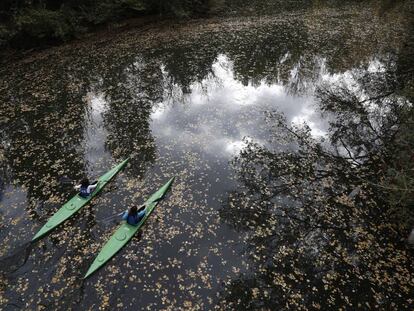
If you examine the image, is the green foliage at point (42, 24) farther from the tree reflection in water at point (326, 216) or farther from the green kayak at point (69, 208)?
the tree reflection in water at point (326, 216)

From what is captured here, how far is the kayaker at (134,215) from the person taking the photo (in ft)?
33.2

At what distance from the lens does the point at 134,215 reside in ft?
33.4

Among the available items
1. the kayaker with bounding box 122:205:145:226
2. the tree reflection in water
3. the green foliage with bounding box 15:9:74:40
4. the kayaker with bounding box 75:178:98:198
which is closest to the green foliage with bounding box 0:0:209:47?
the green foliage with bounding box 15:9:74:40

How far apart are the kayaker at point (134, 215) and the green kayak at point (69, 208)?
1812 millimetres

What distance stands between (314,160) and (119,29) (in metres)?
23.0

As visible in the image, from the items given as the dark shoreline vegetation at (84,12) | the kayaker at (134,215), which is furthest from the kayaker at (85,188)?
the dark shoreline vegetation at (84,12)

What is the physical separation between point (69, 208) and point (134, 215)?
2557 mm

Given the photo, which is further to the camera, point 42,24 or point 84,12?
point 84,12

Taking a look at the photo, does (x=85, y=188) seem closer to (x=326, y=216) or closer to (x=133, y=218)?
(x=133, y=218)

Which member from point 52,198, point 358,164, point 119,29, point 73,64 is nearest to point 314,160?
Result: point 358,164

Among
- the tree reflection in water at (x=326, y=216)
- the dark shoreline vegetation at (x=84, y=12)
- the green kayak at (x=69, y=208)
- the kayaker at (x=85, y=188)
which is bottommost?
the tree reflection in water at (x=326, y=216)

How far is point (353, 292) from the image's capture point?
28.8 feet

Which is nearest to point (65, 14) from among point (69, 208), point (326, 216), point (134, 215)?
point (69, 208)

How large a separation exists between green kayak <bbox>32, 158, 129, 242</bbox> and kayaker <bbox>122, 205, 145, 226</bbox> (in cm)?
181
